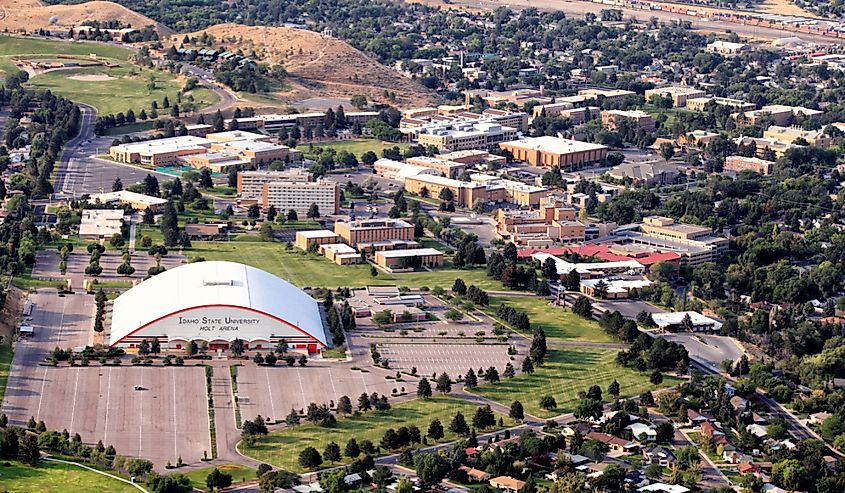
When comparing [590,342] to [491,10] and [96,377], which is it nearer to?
[96,377]

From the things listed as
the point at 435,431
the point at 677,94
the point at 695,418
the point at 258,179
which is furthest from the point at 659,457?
the point at 677,94

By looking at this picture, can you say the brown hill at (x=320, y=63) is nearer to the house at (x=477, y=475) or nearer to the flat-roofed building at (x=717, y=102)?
the flat-roofed building at (x=717, y=102)

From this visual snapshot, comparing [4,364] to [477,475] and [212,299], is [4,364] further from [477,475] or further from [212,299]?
[477,475]

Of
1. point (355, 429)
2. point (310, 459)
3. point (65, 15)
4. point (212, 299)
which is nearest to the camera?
point (310, 459)

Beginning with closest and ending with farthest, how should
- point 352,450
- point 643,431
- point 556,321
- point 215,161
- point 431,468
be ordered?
point 431,468 < point 352,450 < point 643,431 < point 556,321 < point 215,161

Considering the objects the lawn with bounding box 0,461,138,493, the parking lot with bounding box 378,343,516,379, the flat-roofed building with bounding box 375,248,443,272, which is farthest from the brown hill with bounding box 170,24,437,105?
the lawn with bounding box 0,461,138,493
